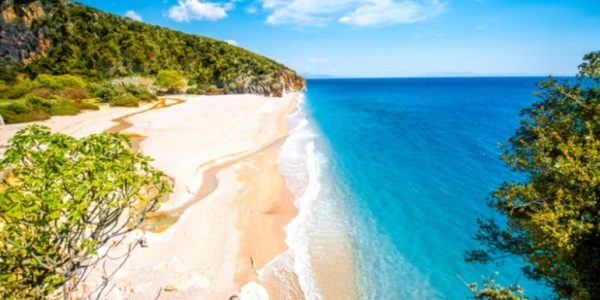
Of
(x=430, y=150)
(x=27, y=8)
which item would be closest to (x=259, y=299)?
(x=430, y=150)

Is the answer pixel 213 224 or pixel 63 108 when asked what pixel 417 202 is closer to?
pixel 213 224

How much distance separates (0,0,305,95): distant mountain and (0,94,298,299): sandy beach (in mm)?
60554

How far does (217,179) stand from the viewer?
20672mm

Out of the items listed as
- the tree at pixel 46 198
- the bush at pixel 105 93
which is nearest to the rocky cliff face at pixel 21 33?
the bush at pixel 105 93

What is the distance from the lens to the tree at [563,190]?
540 cm

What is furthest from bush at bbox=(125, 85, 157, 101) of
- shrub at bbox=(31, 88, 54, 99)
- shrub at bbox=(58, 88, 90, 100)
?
shrub at bbox=(31, 88, 54, 99)

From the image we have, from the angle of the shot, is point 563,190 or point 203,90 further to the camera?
point 203,90

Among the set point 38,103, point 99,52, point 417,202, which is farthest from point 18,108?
point 99,52

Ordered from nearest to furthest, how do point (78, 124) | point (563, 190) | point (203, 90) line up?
1. point (563, 190)
2. point (78, 124)
3. point (203, 90)

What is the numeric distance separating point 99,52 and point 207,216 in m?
94.1

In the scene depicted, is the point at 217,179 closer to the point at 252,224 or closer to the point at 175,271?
the point at 252,224

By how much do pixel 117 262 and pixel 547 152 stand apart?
1453cm

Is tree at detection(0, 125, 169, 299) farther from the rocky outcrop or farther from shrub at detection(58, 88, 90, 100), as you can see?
the rocky outcrop

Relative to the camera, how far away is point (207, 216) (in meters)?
15.2
